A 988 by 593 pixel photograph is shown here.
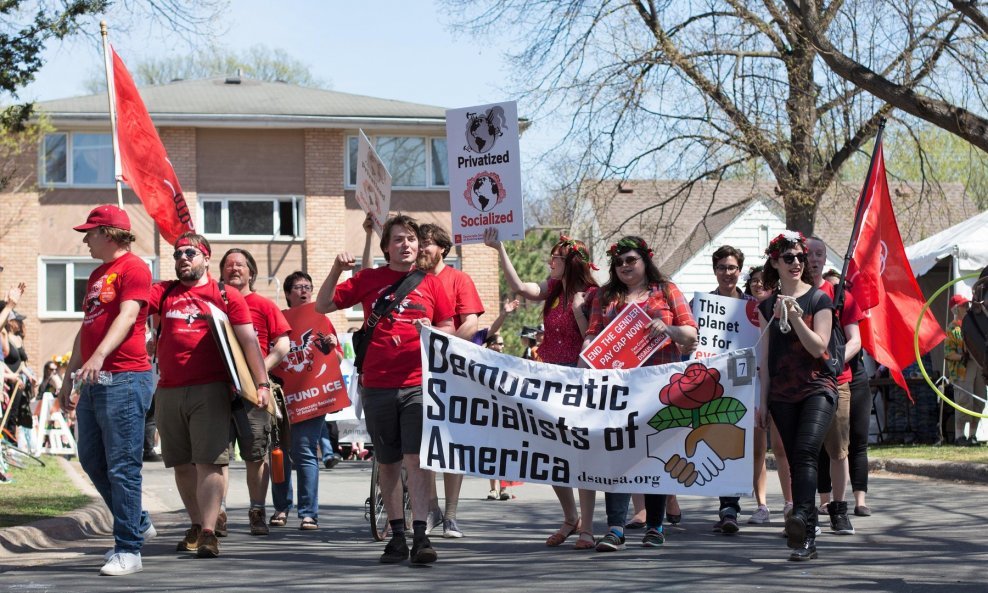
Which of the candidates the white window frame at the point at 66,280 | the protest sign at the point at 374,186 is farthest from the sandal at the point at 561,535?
the white window frame at the point at 66,280

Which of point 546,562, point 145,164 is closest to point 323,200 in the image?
point 145,164

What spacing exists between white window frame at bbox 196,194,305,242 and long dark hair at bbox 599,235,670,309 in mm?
28803

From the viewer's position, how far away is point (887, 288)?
1217 cm

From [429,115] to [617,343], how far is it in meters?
29.1

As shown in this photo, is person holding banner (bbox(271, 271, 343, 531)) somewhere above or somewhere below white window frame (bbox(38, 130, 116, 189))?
below

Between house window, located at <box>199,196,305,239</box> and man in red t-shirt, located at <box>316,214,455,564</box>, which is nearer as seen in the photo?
man in red t-shirt, located at <box>316,214,455,564</box>

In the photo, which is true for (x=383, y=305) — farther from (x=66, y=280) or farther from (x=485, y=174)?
(x=66, y=280)

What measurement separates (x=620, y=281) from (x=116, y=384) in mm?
3246

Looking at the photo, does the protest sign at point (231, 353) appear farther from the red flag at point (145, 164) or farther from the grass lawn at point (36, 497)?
the red flag at point (145, 164)

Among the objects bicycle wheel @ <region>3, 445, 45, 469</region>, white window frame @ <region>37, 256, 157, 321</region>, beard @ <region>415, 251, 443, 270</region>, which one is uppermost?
white window frame @ <region>37, 256, 157, 321</region>

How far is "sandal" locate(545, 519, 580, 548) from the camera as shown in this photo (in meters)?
9.23

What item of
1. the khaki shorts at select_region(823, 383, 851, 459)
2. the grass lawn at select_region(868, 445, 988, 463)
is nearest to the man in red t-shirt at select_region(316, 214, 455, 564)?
the khaki shorts at select_region(823, 383, 851, 459)

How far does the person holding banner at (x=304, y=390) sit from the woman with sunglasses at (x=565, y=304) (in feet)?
7.26

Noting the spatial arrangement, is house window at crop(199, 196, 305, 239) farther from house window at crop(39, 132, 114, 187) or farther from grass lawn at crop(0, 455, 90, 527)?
grass lawn at crop(0, 455, 90, 527)
